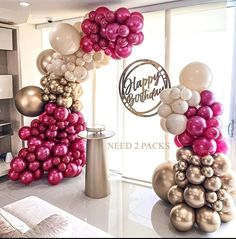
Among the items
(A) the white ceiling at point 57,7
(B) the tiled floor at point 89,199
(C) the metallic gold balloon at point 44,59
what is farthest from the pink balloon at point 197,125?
(C) the metallic gold balloon at point 44,59

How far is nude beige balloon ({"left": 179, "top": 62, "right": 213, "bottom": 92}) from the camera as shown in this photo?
2459mm

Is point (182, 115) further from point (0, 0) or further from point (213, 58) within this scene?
point (0, 0)

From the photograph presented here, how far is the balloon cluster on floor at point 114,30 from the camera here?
9.07 ft

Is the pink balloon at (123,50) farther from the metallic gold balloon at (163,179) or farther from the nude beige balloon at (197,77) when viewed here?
the metallic gold balloon at (163,179)

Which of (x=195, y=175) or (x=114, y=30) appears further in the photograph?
(x=114, y=30)

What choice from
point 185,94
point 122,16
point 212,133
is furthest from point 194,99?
point 122,16

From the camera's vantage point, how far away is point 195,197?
7.71 ft

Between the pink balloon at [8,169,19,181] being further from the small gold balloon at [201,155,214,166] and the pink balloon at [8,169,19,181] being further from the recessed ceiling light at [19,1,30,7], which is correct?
the small gold balloon at [201,155,214,166]

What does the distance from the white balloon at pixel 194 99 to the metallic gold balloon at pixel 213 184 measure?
704mm

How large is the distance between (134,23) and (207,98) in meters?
1.09

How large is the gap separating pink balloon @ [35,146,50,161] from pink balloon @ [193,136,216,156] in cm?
192

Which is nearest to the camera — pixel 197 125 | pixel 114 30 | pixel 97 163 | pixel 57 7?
pixel 197 125

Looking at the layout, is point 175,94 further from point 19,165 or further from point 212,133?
point 19,165

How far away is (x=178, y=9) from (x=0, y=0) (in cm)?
202
